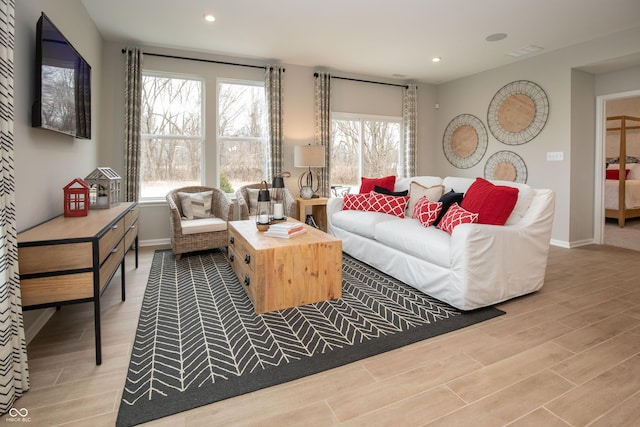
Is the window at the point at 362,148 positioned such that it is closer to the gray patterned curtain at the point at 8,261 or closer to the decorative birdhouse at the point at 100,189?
the decorative birdhouse at the point at 100,189

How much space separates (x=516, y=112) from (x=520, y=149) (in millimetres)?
553

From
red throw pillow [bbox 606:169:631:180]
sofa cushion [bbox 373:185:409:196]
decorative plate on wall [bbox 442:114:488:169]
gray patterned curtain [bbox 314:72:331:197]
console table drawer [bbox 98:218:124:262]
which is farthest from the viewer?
red throw pillow [bbox 606:169:631:180]

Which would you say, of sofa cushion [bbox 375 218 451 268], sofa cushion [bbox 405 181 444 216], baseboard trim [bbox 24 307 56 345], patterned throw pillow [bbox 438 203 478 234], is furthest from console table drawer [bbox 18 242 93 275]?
sofa cushion [bbox 405 181 444 216]

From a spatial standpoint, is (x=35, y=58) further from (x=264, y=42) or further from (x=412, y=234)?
(x=412, y=234)

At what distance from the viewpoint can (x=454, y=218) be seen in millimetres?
2916

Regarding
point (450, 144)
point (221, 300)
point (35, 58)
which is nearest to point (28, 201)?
point (35, 58)

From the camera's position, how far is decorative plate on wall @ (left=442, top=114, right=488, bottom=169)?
226 inches

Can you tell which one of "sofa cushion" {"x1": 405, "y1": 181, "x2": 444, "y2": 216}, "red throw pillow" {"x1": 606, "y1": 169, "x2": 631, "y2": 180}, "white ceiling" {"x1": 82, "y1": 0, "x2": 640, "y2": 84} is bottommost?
"sofa cushion" {"x1": 405, "y1": 181, "x2": 444, "y2": 216}

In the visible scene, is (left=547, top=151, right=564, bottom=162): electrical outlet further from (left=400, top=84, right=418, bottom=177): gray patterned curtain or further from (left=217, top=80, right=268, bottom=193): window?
(left=217, top=80, right=268, bottom=193): window

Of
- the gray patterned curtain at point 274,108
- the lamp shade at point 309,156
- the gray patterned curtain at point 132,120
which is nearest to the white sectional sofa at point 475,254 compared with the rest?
the lamp shade at point 309,156

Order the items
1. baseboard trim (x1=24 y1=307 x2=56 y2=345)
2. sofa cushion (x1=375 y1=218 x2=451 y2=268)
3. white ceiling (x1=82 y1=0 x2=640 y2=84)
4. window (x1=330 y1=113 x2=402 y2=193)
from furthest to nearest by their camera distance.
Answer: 1. window (x1=330 y1=113 x2=402 y2=193)
2. white ceiling (x1=82 y1=0 x2=640 y2=84)
3. sofa cushion (x1=375 y1=218 x2=451 y2=268)
4. baseboard trim (x1=24 y1=307 x2=56 y2=345)

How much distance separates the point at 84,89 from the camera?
317 centimetres

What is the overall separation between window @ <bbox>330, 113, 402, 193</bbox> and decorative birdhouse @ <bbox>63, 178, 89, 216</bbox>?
377 centimetres

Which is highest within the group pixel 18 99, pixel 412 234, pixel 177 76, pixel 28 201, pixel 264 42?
pixel 264 42
